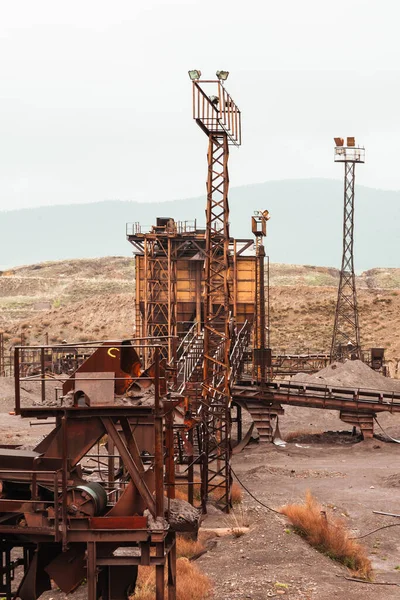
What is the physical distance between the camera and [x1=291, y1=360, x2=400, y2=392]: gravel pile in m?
43.4

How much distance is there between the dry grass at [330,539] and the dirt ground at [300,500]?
29 centimetres

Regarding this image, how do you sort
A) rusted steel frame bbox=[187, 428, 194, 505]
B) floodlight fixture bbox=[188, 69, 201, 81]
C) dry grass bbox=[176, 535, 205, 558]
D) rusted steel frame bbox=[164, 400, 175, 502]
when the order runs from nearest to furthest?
rusted steel frame bbox=[164, 400, 175, 502], dry grass bbox=[176, 535, 205, 558], rusted steel frame bbox=[187, 428, 194, 505], floodlight fixture bbox=[188, 69, 201, 81]

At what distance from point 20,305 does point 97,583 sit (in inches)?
3583

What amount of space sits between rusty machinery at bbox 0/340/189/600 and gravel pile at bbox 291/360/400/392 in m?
30.8

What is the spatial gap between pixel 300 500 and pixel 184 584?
9154mm

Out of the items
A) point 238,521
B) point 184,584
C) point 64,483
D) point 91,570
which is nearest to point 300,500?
point 238,521

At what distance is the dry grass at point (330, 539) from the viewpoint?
57.1 feet

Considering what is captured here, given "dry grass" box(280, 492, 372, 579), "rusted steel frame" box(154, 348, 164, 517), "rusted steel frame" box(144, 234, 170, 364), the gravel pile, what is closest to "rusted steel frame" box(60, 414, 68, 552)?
"rusted steel frame" box(154, 348, 164, 517)

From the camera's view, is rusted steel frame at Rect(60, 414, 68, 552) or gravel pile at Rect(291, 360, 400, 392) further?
gravel pile at Rect(291, 360, 400, 392)

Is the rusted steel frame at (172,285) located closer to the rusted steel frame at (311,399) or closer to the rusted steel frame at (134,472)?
the rusted steel frame at (311,399)

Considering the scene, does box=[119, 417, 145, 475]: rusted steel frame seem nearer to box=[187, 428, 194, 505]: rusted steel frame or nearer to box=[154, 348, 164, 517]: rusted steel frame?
box=[154, 348, 164, 517]: rusted steel frame

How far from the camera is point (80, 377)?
12.9 metres

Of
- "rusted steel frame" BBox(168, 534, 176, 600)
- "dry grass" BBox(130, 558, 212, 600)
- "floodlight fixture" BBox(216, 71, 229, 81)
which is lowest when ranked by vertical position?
"dry grass" BBox(130, 558, 212, 600)

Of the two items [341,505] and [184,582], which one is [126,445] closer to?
[184,582]
